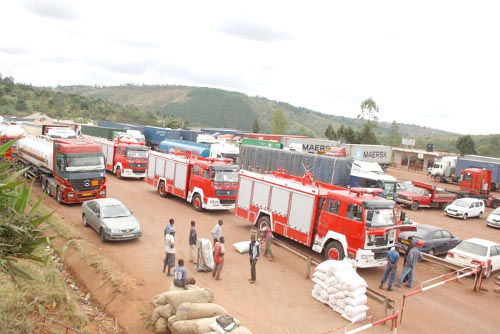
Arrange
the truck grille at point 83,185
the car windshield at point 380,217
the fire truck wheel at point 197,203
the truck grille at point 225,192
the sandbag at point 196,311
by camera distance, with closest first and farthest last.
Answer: the sandbag at point 196,311 → the car windshield at point 380,217 → the truck grille at point 83,185 → the truck grille at point 225,192 → the fire truck wheel at point 197,203

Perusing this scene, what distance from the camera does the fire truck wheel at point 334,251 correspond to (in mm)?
13639

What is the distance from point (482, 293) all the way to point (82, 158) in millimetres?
18777

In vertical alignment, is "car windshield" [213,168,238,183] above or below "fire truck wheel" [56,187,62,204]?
above

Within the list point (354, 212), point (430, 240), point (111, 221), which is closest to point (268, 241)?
point (354, 212)

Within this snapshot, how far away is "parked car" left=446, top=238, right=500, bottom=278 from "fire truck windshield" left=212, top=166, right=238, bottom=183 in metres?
10.7

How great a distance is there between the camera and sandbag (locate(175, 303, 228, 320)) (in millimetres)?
9109

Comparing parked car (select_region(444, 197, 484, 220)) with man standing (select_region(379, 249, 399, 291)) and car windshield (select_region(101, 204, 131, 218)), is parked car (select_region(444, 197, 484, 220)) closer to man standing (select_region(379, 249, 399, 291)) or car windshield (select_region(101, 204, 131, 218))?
man standing (select_region(379, 249, 399, 291))

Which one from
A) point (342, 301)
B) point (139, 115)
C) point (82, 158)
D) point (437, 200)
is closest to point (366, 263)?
point (342, 301)

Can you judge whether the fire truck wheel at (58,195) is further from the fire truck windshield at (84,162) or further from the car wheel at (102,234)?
the car wheel at (102,234)

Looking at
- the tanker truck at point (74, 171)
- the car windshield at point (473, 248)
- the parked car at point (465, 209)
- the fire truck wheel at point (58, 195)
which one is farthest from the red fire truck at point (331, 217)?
the parked car at point (465, 209)

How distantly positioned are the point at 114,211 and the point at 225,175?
638cm

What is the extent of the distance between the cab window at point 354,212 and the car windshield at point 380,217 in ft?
0.74

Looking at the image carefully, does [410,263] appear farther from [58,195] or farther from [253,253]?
[58,195]

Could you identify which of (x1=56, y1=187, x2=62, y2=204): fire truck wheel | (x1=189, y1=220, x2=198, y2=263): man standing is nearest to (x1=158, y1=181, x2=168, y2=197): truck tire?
(x1=56, y1=187, x2=62, y2=204): fire truck wheel
